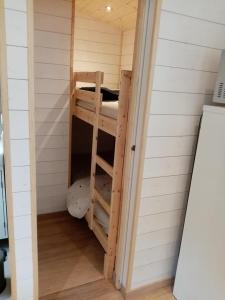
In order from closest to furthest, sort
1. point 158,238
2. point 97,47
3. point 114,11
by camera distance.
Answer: point 158,238
point 114,11
point 97,47

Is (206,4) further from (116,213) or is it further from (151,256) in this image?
(151,256)

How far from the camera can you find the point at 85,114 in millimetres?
2234

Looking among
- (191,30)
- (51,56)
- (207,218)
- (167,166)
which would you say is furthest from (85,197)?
(191,30)

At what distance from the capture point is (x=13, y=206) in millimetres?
1110

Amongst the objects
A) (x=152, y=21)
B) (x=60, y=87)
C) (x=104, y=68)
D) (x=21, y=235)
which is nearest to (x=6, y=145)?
(x=21, y=235)

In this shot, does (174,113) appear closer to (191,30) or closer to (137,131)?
(137,131)

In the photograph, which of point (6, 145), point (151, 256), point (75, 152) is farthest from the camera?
point (75, 152)

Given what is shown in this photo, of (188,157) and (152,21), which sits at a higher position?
(152,21)

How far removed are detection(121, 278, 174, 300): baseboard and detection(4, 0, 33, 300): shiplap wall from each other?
0.69 meters

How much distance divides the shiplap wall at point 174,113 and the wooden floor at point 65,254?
1.46ft

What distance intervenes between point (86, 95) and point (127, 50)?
113 cm

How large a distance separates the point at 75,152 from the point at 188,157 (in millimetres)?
2010

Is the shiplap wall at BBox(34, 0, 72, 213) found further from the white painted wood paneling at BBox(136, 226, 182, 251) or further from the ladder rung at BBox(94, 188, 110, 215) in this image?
the white painted wood paneling at BBox(136, 226, 182, 251)

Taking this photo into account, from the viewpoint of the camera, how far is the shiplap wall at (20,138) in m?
0.92
